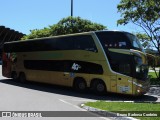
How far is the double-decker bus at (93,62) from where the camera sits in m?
18.7

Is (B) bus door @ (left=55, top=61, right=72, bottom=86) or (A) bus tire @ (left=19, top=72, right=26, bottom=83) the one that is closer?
(B) bus door @ (left=55, top=61, right=72, bottom=86)

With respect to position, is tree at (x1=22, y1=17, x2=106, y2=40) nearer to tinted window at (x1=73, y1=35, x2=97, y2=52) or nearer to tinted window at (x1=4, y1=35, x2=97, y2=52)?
tinted window at (x1=4, y1=35, x2=97, y2=52)

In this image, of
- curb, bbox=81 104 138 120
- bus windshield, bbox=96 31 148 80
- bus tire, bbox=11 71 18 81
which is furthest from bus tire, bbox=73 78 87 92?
bus tire, bbox=11 71 18 81

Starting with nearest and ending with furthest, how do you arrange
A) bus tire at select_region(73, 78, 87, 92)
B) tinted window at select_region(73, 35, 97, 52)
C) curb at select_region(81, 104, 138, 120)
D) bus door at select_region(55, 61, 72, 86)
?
curb at select_region(81, 104, 138, 120)
tinted window at select_region(73, 35, 97, 52)
bus tire at select_region(73, 78, 87, 92)
bus door at select_region(55, 61, 72, 86)

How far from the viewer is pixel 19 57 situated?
26828mm

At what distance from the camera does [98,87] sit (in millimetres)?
20078

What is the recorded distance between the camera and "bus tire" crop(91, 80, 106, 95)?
1989cm

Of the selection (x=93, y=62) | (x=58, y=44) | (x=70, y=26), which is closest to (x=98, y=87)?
(x=93, y=62)

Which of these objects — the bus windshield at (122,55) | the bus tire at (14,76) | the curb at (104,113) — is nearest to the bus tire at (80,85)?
the bus windshield at (122,55)

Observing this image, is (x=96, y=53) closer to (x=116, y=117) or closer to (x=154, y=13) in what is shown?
(x=116, y=117)

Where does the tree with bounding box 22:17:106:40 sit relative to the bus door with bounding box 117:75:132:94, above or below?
above

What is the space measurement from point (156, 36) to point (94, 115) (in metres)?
21.3

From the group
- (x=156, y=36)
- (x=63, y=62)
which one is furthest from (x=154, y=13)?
(x=63, y=62)

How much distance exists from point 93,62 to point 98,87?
1.40m
